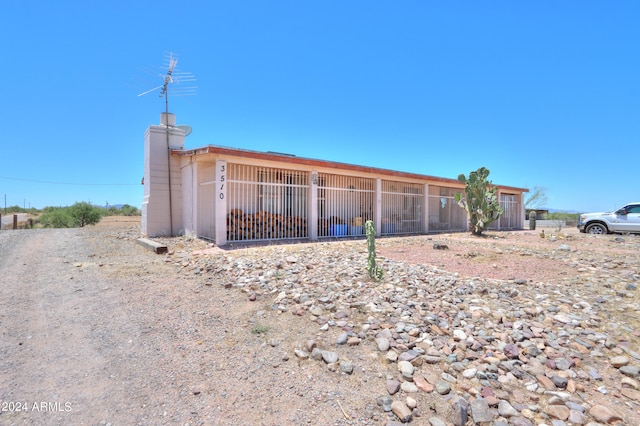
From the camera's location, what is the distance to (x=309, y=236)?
35.7 ft

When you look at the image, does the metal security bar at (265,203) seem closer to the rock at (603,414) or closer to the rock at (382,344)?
the rock at (382,344)

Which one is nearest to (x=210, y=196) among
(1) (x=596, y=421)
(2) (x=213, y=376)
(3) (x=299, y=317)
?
(3) (x=299, y=317)

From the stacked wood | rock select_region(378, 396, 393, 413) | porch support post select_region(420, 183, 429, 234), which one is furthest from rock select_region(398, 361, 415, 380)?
porch support post select_region(420, 183, 429, 234)

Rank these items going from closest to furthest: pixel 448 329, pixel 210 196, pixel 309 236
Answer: pixel 448 329
pixel 210 196
pixel 309 236

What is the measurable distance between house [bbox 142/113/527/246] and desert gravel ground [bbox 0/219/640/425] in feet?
11.7

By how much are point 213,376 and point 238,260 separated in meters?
4.04

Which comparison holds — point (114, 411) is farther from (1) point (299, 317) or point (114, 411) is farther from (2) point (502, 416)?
(2) point (502, 416)

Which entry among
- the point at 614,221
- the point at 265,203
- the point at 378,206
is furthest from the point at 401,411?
the point at 614,221

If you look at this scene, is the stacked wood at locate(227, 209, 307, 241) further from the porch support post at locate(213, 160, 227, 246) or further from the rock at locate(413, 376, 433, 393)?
the rock at locate(413, 376, 433, 393)

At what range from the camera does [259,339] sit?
3.35 meters

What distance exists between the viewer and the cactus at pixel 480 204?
13195mm

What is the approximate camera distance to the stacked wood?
9708 millimetres

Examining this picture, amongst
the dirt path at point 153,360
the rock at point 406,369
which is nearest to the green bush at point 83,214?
the dirt path at point 153,360

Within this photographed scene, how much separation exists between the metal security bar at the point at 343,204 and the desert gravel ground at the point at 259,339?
5221 millimetres
